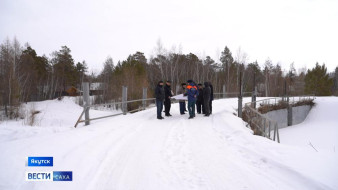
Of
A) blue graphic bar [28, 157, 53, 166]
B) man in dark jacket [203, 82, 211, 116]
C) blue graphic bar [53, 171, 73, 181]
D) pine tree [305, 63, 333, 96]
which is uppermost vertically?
pine tree [305, 63, 333, 96]

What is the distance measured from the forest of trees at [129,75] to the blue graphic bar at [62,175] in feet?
63.1

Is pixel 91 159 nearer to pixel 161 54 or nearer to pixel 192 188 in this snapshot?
pixel 192 188

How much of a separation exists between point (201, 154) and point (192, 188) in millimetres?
1367

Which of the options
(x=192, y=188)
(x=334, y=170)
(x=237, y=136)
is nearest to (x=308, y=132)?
(x=237, y=136)

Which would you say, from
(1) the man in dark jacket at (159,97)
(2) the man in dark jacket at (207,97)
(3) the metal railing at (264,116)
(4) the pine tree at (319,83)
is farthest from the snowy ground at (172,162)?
(4) the pine tree at (319,83)

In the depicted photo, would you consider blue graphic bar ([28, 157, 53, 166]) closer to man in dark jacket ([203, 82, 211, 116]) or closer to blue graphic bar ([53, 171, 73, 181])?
blue graphic bar ([53, 171, 73, 181])

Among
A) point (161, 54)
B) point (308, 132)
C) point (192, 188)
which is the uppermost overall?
point (161, 54)

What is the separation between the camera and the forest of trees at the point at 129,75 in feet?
74.9

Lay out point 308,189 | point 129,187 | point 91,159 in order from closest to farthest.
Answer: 1. point 308,189
2. point 129,187
3. point 91,159

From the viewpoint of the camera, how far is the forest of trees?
2284 centimetres

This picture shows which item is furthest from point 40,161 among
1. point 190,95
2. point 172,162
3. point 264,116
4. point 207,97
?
point 207,97

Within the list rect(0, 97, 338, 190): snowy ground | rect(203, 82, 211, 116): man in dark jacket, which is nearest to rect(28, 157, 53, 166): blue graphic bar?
rect(0, 97, 338, 190): snowy ground

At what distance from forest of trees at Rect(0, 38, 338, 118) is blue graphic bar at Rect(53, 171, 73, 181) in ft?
63.1

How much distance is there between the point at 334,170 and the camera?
2934 mm
